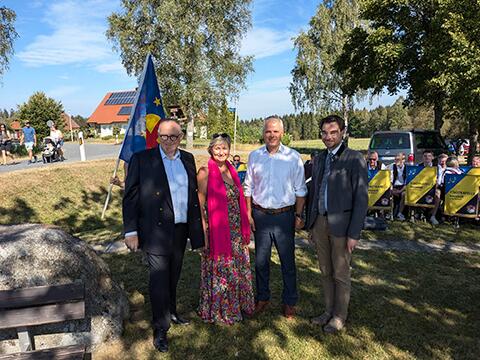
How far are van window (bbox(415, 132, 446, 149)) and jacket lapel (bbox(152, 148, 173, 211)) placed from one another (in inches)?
508

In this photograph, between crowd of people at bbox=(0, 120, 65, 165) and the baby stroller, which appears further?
the baby stroller

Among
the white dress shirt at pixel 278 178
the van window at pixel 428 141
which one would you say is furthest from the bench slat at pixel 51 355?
the van window at pixel 428 141

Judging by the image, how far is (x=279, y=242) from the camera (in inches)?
150

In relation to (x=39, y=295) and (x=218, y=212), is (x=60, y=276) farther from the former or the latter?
(x=218, y=212)

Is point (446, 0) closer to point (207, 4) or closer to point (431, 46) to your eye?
point (431, 46)

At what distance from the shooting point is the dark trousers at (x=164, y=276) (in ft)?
11.2

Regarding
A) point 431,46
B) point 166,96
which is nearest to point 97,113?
point 166,96

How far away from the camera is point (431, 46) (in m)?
18.5

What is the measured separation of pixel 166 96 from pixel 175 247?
23.4 meters

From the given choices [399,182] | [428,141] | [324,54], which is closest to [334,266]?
[399,182]

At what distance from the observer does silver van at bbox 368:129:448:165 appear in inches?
515

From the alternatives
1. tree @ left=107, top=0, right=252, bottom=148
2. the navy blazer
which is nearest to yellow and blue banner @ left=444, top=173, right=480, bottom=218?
the navy blazer

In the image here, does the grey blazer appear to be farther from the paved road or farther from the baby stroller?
the baby stroller

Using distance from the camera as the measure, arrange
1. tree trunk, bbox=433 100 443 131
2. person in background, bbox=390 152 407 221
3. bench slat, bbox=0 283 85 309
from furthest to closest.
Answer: tree trunk, bbox=433 100 443 131, person in background, bbox=390 152 407 221, bench slat, bbox=0 283 85 309
